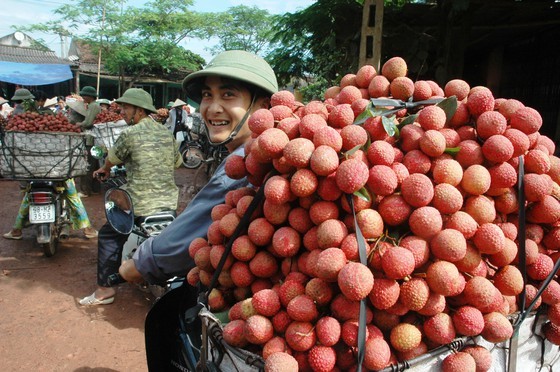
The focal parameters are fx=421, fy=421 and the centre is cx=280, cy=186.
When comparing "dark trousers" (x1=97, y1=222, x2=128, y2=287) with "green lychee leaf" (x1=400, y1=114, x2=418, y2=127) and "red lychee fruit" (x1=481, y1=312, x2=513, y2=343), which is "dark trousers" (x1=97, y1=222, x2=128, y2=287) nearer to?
"green lychee leaf" (x1=400, y1=114, x2=418, y2=127)

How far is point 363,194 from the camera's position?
1060mm

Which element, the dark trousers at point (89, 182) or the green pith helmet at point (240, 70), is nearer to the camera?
the green pith helmet at point (240, 70)

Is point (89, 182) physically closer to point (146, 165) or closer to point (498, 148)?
point (146, 165)

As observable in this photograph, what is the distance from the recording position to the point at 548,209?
3.85ft

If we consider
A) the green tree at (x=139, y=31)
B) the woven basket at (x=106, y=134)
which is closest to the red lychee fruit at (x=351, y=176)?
the woven basket at (x=106, y=134)

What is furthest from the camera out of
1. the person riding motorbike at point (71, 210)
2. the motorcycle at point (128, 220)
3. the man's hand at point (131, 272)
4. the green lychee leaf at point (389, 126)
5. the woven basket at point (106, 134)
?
the woven basket at point (106, 134)

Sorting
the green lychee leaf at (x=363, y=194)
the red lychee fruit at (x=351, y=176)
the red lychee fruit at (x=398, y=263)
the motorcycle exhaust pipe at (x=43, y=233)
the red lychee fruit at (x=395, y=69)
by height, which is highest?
the red lychee fruit at (x=395, y=69)

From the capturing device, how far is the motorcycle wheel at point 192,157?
11617 mm

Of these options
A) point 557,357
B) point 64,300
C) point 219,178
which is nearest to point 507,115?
point 557,357

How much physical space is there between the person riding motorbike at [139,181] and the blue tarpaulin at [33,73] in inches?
727

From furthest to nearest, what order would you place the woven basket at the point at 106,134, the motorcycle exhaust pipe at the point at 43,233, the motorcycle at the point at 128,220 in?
1. the woven basket at the point at 106,134
2. the motorcycle exhaust pipe at the point at 43,233
3. the motorcycle at the point at 128,220

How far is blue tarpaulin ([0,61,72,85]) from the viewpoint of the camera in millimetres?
19391

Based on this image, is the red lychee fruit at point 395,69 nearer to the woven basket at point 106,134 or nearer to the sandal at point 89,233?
the sandal at point 89,233

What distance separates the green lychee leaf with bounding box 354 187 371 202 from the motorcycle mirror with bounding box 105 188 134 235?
297 centimetres
